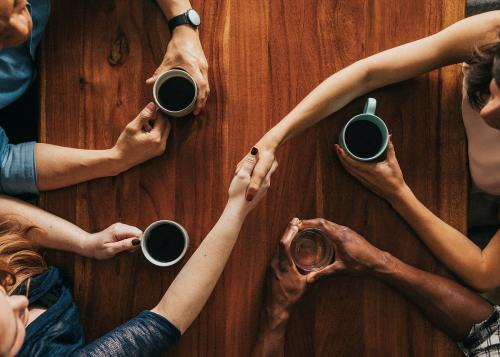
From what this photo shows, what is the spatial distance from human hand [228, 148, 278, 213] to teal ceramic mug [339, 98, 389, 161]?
9.4 inches

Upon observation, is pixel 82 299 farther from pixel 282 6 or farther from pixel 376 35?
pixel 376 35

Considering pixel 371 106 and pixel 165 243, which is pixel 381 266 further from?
pixel 165 243

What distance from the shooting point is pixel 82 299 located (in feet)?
3.99

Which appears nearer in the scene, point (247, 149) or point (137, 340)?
point (137, 340)

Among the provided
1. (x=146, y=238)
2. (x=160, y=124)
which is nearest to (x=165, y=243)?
(x=146, y=238)

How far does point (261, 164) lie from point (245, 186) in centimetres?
7

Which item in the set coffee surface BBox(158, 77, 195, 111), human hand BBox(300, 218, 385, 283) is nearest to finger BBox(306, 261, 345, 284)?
human hand BBox(300, 218, 385, 283)

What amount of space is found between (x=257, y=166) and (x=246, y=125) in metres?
0.14

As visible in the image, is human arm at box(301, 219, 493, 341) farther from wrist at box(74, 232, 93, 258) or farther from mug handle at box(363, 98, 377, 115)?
wrist at box(74, 232, 93, 258)

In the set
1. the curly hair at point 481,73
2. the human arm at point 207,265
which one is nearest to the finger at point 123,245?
the human arm at point 207,265

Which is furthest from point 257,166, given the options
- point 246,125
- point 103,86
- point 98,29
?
point 98,29

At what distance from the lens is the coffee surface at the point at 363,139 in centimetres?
120

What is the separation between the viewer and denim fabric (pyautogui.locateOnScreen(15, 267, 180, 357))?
3.62ft

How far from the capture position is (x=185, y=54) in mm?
1199
